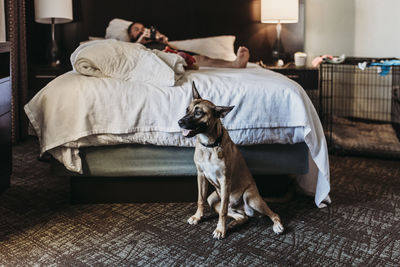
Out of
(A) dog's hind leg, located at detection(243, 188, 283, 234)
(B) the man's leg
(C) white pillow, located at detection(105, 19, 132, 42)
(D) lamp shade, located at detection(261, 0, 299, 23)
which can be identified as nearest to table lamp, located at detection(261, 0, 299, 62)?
(D) lamp shade, located at detection(261, 0, 299, 23)

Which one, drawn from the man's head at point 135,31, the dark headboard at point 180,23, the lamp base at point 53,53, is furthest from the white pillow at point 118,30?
the lamp base at point 53,53

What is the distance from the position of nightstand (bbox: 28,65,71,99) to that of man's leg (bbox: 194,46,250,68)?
1.18 meters

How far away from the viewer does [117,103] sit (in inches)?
85.7

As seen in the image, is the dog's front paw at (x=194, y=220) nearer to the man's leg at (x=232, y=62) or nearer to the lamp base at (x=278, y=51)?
the man's leg at (x=232, y=62)

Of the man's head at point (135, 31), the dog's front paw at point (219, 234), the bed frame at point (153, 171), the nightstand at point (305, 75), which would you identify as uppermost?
the man's head at point (135, 31)

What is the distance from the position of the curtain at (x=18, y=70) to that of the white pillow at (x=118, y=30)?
722 mm

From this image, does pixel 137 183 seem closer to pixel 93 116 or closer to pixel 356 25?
pixel 93 116

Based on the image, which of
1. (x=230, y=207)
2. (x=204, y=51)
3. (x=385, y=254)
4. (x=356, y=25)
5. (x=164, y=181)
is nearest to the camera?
(x=385, y=254)

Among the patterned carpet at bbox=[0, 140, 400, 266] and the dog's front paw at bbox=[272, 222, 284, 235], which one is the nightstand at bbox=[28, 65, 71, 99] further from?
the dog's front paw at bbox=[272, 222, 284, 235]

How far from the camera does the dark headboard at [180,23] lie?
429 cm

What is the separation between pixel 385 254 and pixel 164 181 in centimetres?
109

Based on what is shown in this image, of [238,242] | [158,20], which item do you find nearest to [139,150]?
[238,242]

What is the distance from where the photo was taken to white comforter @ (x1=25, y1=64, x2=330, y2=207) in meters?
2.15

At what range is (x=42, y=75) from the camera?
3828 millimetres
